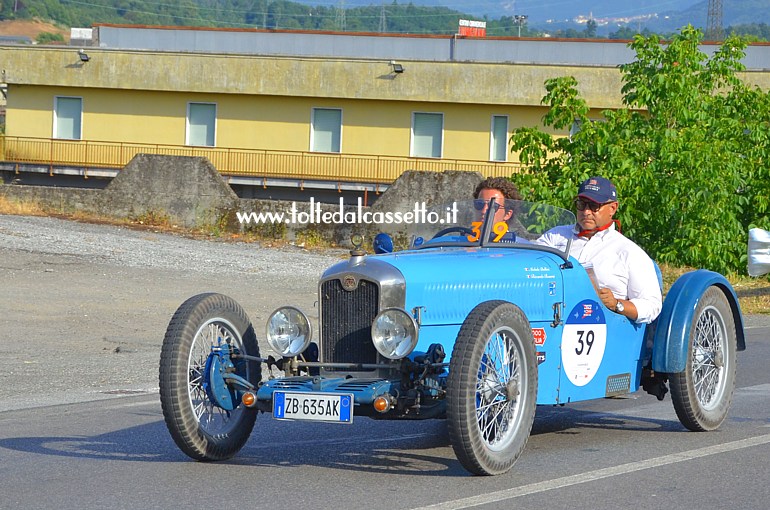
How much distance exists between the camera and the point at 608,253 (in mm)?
8531

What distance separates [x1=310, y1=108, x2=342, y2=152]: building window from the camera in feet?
133

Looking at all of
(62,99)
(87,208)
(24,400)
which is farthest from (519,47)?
(24,400)

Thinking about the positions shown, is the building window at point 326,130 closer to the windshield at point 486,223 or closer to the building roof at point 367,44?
the building roof at point 367,44

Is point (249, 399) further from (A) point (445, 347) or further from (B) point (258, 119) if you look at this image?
(B) point (258, 119)

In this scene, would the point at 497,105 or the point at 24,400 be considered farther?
the point at 497,105

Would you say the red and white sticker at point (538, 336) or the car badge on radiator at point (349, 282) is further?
the red and white sticker at point (538, 336)

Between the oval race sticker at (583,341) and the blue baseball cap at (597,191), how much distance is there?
85cm

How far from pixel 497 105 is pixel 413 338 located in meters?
32.6

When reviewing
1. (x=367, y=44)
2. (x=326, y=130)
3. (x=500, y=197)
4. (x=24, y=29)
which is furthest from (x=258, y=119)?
(x=24, y=29)

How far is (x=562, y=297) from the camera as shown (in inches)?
308

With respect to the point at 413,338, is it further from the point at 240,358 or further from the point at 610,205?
the point at 610,205

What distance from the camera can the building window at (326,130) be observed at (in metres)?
40.7

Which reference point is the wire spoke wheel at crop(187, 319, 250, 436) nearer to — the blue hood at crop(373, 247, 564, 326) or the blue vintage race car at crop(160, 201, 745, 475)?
the blue vintage race car at crop(160, 201, 745, 475)

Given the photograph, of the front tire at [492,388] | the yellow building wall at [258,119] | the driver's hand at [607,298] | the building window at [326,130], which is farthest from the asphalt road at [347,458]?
the building window at [326,130]
